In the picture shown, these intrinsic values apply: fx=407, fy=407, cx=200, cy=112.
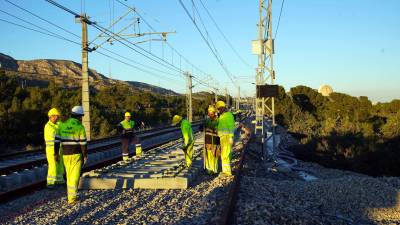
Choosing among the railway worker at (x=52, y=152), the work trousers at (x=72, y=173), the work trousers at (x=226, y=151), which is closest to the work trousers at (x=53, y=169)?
the railway worker at (x=52, y=152)

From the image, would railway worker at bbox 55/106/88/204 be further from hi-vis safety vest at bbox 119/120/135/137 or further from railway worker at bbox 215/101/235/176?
hi-vis safety vest at bbox 119/120/135/137

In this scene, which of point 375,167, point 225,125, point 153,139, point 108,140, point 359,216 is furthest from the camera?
point 153,139

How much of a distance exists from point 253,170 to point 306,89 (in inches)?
2537

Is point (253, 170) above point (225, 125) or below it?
below

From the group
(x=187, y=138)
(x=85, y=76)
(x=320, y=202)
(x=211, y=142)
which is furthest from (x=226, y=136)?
(x=85, y=76)

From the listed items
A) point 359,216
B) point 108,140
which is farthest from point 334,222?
point 108,140

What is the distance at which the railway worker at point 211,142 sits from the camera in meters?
11.4

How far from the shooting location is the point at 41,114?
3166 centimetres

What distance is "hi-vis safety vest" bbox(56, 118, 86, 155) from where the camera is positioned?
26.4ft

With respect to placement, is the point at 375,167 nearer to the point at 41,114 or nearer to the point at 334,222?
the point at 334,222

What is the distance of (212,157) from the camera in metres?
11.5

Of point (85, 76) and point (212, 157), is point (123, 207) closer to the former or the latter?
point (212, 157)

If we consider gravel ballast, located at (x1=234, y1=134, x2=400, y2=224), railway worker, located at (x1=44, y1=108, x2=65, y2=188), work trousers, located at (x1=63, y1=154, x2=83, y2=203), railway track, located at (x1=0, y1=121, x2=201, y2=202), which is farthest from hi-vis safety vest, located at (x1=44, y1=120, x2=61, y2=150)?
gravel ballast, located at (x1=234, y1=134, x2=400, y2=224)

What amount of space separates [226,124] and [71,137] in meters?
4.34
